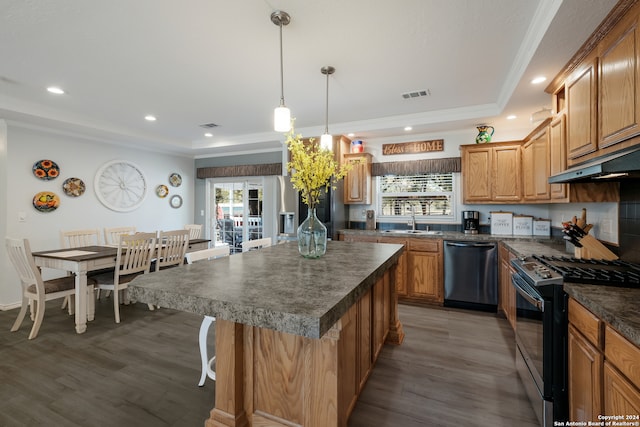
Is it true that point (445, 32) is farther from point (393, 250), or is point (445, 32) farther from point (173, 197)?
point (173, 197)

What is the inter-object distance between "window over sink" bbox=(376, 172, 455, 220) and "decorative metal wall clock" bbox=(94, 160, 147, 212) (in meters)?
4.30

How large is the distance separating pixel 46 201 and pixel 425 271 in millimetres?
5328

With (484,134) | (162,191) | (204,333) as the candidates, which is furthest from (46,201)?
(484,134)

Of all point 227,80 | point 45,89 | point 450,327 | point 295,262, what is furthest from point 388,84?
point 45,89

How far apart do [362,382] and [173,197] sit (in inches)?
210

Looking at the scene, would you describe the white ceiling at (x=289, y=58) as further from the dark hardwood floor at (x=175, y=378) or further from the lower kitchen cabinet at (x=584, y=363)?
the dark hardwood floor at (x=175, y=378)

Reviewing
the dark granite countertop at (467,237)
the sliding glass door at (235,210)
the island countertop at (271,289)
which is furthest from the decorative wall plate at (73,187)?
the dark granite countertop at (467,237)

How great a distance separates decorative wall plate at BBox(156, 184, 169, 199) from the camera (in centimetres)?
560

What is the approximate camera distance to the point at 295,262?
6.28 ft

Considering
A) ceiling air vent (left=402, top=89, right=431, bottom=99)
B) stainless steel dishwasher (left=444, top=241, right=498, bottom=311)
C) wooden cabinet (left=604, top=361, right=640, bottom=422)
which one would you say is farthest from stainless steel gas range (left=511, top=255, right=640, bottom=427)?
ceiling air vent (left=402, top=89, right=431, bottom=99)

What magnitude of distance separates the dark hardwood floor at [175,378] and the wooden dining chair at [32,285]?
17 centimetres

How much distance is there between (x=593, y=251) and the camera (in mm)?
2076

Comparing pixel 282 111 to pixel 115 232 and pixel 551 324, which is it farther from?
pixel 115 232

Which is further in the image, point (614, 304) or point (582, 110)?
point (582, 110)
